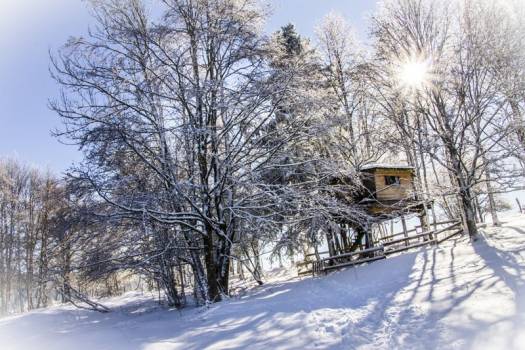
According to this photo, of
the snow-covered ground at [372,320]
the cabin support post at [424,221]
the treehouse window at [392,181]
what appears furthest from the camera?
the cabin support post at [424,221]

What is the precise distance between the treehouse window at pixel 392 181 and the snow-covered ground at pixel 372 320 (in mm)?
6736

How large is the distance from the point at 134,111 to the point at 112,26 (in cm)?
262

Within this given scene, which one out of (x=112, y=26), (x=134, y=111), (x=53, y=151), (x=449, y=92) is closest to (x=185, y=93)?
(x=134, y=111)

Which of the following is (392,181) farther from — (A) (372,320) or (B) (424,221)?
(A) (372,320)

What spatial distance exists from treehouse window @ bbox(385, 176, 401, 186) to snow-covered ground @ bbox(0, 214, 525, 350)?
22.1ft

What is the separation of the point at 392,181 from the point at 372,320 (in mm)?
12174

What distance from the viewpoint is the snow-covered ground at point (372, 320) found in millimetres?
5145

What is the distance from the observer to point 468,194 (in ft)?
44.4

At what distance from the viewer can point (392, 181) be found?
17375mm

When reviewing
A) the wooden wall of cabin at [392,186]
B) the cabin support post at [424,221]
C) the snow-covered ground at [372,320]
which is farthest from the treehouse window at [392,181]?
the snow-covered ground at [372,320]

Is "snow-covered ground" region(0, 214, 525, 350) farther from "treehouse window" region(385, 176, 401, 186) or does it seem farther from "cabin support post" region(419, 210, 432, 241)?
"cabin support post" region(419, 210, 432, 241)

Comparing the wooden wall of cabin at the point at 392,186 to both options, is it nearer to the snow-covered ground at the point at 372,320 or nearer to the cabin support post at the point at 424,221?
the cabin support post at the point at 424,221

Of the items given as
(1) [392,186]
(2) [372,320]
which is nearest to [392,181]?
(1) [392,186]

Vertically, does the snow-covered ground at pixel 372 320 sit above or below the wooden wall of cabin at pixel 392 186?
below
